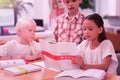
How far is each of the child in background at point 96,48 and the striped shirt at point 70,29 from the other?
402 millimetres

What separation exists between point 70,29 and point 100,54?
628 mm

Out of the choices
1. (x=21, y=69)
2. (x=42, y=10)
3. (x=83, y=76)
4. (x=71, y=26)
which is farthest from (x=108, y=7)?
(x=83, y=76)

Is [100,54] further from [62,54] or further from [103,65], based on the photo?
[62,54]

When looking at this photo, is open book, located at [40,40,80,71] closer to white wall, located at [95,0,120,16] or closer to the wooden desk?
the wooden desk

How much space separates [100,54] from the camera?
1.78m

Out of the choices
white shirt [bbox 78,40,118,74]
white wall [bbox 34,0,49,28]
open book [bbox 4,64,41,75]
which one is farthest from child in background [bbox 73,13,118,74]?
white wall [bbox 34,0,49,28]

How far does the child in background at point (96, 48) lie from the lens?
67.8 inches

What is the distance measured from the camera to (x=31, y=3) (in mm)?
4012

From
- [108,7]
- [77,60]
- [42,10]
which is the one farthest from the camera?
[108,7]

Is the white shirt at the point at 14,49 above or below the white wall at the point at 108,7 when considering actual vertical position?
below

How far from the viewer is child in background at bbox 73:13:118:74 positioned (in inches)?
67.8

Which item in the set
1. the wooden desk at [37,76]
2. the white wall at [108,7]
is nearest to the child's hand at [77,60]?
the wooden desk at [37,76]

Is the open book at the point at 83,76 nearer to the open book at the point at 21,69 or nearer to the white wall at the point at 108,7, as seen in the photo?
the open book at the point at 21,69

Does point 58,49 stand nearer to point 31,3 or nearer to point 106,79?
point 106,79
